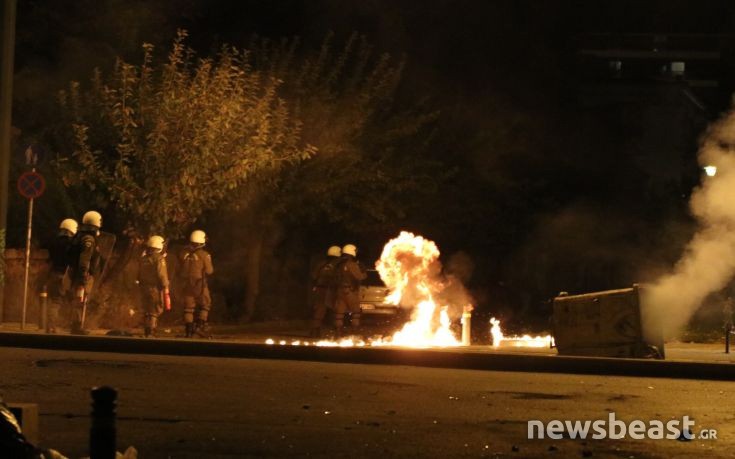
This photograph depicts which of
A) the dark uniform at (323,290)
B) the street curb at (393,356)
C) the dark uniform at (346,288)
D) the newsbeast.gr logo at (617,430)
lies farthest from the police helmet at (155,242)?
the newsbeast.gr logo at (617,430)

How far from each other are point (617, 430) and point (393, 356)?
19.2 feet

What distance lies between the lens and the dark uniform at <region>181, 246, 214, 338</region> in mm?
19656

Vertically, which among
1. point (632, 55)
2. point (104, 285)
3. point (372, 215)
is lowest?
point (104, 285)

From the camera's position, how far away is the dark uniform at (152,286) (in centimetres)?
1905

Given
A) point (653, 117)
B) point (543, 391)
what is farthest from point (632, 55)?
point (543, 391)

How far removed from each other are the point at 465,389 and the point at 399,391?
2.55 feet

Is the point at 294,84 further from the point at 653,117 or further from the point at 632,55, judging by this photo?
the point at 632,55

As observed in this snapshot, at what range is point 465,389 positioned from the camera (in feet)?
40.1

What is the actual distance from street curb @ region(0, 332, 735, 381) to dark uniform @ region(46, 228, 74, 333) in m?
1.43

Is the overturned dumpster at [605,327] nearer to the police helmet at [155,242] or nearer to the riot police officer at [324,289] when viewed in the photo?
the riot police officer at [324,289]

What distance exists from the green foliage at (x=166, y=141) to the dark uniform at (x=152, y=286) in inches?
102

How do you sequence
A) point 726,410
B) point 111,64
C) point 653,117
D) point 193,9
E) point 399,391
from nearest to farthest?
1. point 726,410
2. point 399,391
3. point 111,64
4. point 193,9
5. point 653,117

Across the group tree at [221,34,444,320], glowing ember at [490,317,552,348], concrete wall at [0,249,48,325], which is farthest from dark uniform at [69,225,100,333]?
glowing ember at [490,317,552,348]

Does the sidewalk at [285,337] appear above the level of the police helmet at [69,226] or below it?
below
